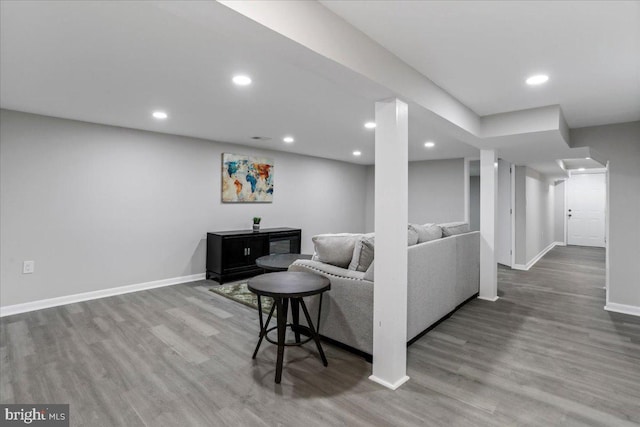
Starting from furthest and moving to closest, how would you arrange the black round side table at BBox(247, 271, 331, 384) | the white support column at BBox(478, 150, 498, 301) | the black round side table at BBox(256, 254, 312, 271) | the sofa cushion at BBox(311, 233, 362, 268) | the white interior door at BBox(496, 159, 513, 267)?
the white interior door at BBox(496, 159, 513, 267)
the white support column at BBox(478, 150, 498, 301)
the black round side table at BBox(256, 254, 312, 271)
the sofa cushion at BBox(311, 233, 362, 268)
the black round side table at BBox(247, 271, 331, 384)

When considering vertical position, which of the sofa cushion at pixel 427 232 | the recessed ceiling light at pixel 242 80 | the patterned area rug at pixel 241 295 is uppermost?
the recessed ceiling light at pixel 242 80

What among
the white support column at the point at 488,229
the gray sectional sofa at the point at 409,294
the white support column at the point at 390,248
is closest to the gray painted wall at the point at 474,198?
the white support column at the point at 488,229

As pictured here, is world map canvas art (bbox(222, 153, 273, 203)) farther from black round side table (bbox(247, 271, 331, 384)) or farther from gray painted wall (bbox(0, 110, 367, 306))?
black round side table (bbox(247, 271, 331, 384))

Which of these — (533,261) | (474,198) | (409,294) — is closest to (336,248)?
(409,294)

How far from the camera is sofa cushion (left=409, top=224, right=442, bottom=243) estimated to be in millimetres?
3238

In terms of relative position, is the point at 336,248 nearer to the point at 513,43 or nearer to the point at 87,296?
the point at 513,43

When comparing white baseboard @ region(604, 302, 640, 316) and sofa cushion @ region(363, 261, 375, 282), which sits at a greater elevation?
sofa cushion @ region(363, 261, 375, 282)

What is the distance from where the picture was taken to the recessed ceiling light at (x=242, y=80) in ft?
8.54

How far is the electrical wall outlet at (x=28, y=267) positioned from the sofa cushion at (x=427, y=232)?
4.21m

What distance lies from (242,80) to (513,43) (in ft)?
6.43

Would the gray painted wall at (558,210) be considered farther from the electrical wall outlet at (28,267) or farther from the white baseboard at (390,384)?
the electrical wall outlet at (28,267)

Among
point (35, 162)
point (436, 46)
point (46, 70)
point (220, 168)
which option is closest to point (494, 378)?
point (436, 46)

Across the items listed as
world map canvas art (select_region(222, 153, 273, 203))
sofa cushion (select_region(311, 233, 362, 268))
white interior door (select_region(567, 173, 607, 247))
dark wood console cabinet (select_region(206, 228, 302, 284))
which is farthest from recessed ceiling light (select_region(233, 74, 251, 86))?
white interior door (select_region(567, 173, 607, 247))

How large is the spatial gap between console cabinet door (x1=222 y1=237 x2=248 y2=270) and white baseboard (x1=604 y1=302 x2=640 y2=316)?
480 centimetres
